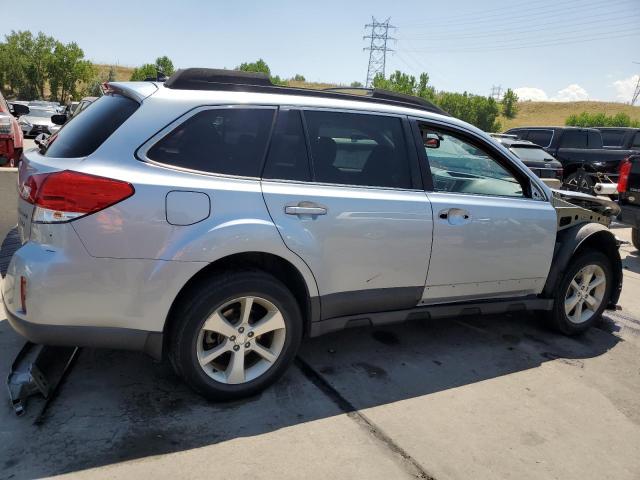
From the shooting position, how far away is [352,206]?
324cm

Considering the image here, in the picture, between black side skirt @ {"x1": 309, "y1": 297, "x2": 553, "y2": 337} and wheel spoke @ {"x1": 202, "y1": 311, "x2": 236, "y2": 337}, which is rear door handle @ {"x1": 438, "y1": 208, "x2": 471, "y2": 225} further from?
wheel spoke @ {"x1": 202, "y1": 311, "x2": 236, "y2": 337}

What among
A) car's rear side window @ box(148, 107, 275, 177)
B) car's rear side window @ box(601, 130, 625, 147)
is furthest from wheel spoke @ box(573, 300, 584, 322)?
car's rear side window @ box(601, 130, 625, 147)

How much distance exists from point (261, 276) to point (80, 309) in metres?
0.95

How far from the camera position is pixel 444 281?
3.74m

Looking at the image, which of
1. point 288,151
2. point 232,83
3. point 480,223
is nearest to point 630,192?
point 480,223

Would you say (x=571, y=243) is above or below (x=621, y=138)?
below

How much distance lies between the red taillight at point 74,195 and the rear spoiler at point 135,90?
57 centimetres

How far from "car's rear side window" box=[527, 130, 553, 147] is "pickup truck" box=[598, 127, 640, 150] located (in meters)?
2.00

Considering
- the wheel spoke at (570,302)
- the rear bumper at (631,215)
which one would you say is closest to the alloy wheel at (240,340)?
the wheel spoke at (570,302)

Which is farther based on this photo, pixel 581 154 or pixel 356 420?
pixel 581 154

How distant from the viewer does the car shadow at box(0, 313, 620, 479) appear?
104 inches

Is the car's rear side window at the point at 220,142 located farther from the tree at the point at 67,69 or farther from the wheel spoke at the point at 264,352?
the tree at the point at 67,69

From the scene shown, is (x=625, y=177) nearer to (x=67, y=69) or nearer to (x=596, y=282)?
(x=596, y=282)

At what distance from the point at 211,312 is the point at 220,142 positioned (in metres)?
0.95
